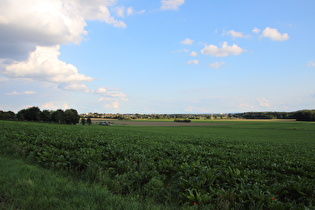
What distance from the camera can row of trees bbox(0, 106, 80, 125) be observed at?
332 ft

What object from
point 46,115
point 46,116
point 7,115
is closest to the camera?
point 46,116

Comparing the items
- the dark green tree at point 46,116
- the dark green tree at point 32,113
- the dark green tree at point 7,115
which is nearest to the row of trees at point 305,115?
the dark green tree at point 46,116

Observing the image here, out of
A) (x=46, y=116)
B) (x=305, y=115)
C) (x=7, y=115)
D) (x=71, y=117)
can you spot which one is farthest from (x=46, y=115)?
(x=305, y=115)

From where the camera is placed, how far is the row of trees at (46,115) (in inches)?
3989

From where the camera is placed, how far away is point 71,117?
336ft

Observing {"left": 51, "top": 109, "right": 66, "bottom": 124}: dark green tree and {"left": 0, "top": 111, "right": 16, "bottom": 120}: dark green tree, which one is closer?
{"left": 51, "top": 109, "right": 66, "bottom": 124}: dark green tree

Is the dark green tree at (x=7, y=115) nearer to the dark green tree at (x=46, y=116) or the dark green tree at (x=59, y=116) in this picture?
the dark green tree at (x=46, y=116)

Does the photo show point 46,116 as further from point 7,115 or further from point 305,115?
point 305,115

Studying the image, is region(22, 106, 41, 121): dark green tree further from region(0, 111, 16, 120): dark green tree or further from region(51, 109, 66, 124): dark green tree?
region(51, 109, 66, 124): dark green tree

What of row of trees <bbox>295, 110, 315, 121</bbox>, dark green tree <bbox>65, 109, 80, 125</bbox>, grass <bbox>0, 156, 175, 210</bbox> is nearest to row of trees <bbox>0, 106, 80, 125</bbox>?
dark green tree <bbox>65, 109, 80, 125</bbox>

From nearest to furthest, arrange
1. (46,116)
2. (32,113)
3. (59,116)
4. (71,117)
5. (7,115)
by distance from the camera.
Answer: (59,116) < (71,117) < (46,116) < (7,115) < (32,113)

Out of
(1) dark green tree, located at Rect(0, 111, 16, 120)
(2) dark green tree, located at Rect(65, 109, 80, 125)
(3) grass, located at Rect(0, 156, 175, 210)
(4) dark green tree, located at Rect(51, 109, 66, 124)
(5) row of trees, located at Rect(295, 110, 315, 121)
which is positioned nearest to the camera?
(3) grass, located at Rect(0, 156, 175, 210)

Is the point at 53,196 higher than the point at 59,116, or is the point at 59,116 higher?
the point at 59,116

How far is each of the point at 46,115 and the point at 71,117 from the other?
1530 cm
